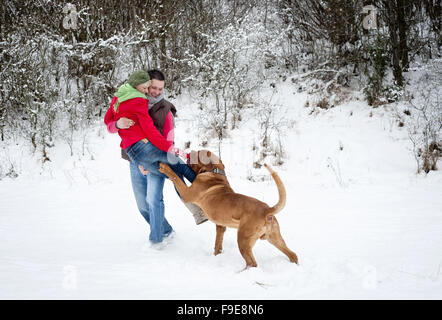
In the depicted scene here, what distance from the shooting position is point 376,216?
4.21 meters

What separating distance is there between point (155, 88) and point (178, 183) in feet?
3.13

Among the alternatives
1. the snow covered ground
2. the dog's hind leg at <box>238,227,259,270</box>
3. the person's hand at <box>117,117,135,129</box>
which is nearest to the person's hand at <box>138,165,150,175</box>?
the person's hand at <box>117,117,135,129</box>

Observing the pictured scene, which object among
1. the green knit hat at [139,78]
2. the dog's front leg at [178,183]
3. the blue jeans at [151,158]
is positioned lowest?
the dog's front leg at [178,183]

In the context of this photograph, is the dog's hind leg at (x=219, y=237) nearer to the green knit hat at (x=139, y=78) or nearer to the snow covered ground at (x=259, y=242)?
the snow covered ground at (x=259, y=242)

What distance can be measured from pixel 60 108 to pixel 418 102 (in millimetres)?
9009

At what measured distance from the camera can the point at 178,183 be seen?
3000 millimetres

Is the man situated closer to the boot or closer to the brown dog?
the boot

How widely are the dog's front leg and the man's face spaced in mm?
701

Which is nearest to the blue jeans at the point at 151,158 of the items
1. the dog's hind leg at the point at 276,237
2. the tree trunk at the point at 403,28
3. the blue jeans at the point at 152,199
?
the blue jeans at the point at 152,199

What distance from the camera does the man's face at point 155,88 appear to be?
3084 mm

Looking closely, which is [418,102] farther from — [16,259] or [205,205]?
[16,259]

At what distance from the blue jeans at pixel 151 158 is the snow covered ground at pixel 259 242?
0.85 m

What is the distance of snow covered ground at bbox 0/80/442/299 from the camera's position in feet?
7.84

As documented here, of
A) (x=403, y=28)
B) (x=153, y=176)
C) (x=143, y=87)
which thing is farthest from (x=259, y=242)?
(x=403, y=28)
